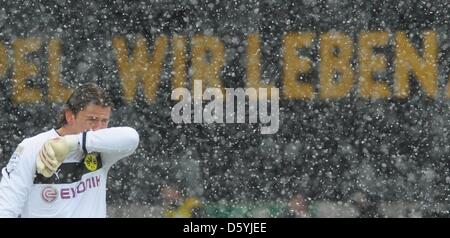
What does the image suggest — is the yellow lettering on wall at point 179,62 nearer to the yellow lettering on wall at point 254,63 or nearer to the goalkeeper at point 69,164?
the yellow lettering on wall at point 254,63

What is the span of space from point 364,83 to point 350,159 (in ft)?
2.03

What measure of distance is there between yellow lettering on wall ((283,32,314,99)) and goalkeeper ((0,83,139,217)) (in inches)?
118

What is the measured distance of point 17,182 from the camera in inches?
189

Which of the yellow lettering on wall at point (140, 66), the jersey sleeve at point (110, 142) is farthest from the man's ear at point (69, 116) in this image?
the yellow lettering on wall at point (140, 66)

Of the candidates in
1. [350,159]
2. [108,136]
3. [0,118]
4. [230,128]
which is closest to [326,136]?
[350,159]

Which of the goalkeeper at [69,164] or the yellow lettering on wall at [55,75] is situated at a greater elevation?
the yellow lettering on wall at [55,75]

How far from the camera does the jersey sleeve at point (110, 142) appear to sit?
4.92 meters

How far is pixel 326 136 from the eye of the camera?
8031 millimetres

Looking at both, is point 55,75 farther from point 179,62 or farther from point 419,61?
point 419,61

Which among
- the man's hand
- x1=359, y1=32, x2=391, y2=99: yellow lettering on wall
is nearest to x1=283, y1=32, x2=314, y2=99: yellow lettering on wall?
x1=359, y1=32, x2=391, y2=99: yellow lettering on wall

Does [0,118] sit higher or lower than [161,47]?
lower

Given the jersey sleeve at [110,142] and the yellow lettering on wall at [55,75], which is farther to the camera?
the yellow lettering on wall at [55,75]
